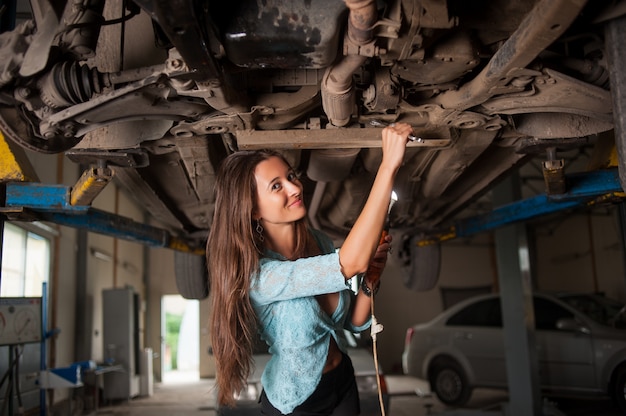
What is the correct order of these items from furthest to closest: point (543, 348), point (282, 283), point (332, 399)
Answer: point (543, 348)
point (332, 399)
point (282, 283)

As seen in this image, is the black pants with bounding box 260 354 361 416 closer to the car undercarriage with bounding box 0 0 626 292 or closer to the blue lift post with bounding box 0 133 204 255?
the car undercarriage with bounding box 0 0 626 292

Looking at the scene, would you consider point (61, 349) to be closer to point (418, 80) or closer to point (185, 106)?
point (185, 106)

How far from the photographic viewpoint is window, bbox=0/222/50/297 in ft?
17.3

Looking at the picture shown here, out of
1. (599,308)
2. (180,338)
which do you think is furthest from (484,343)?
(180,338)

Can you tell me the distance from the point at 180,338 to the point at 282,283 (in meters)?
13.2

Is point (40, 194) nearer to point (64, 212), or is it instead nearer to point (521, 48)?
point (64, 212)

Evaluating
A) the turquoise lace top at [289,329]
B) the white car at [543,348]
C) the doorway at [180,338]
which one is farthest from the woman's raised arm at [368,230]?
the doorway at [180,338]

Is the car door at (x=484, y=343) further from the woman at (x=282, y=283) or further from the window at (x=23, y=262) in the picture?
the woman at (x=282, y=283)

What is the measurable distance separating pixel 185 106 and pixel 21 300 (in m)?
2.88

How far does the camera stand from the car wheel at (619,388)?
5.02 m

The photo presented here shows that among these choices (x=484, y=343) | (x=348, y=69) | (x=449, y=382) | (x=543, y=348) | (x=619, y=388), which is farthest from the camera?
(x=449, y=382)

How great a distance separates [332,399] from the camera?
4.48 ft

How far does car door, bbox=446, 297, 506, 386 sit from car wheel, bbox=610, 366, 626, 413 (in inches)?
49.3

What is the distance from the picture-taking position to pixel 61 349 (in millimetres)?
6785
